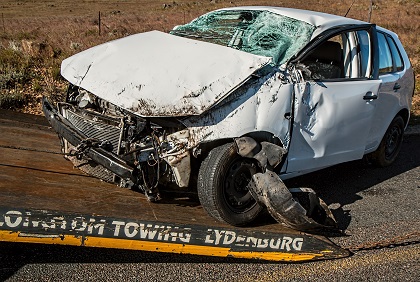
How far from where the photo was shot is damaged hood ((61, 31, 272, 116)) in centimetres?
379

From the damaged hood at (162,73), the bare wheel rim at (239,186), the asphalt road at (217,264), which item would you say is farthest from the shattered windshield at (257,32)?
the asphalt road at (217,264)

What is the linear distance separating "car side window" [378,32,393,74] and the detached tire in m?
2.43

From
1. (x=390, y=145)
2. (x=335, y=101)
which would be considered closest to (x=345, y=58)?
(x=335, y=101)

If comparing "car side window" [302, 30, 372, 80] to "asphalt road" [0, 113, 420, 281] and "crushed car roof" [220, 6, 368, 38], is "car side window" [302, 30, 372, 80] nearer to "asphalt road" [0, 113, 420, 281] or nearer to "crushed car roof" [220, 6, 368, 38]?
"crushed car roof" [220, 6, 368, 38]

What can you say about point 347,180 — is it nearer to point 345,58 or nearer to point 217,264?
point 345,58

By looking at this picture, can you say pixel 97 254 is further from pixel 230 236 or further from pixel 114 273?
pixel 230 236

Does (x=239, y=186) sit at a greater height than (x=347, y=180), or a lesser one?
greater

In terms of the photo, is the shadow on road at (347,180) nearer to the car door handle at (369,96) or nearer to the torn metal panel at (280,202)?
the torn metal panel at (280,202)

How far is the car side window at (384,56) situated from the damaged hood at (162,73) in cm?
214

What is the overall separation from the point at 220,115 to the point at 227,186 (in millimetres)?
591

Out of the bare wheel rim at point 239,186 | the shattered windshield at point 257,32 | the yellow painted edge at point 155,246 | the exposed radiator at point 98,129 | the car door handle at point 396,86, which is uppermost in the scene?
the shattered windshield at point 257,32

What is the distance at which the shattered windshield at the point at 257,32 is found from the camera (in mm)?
4590

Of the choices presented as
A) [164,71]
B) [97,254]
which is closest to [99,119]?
[164,71]

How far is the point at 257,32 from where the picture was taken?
4902 mm
